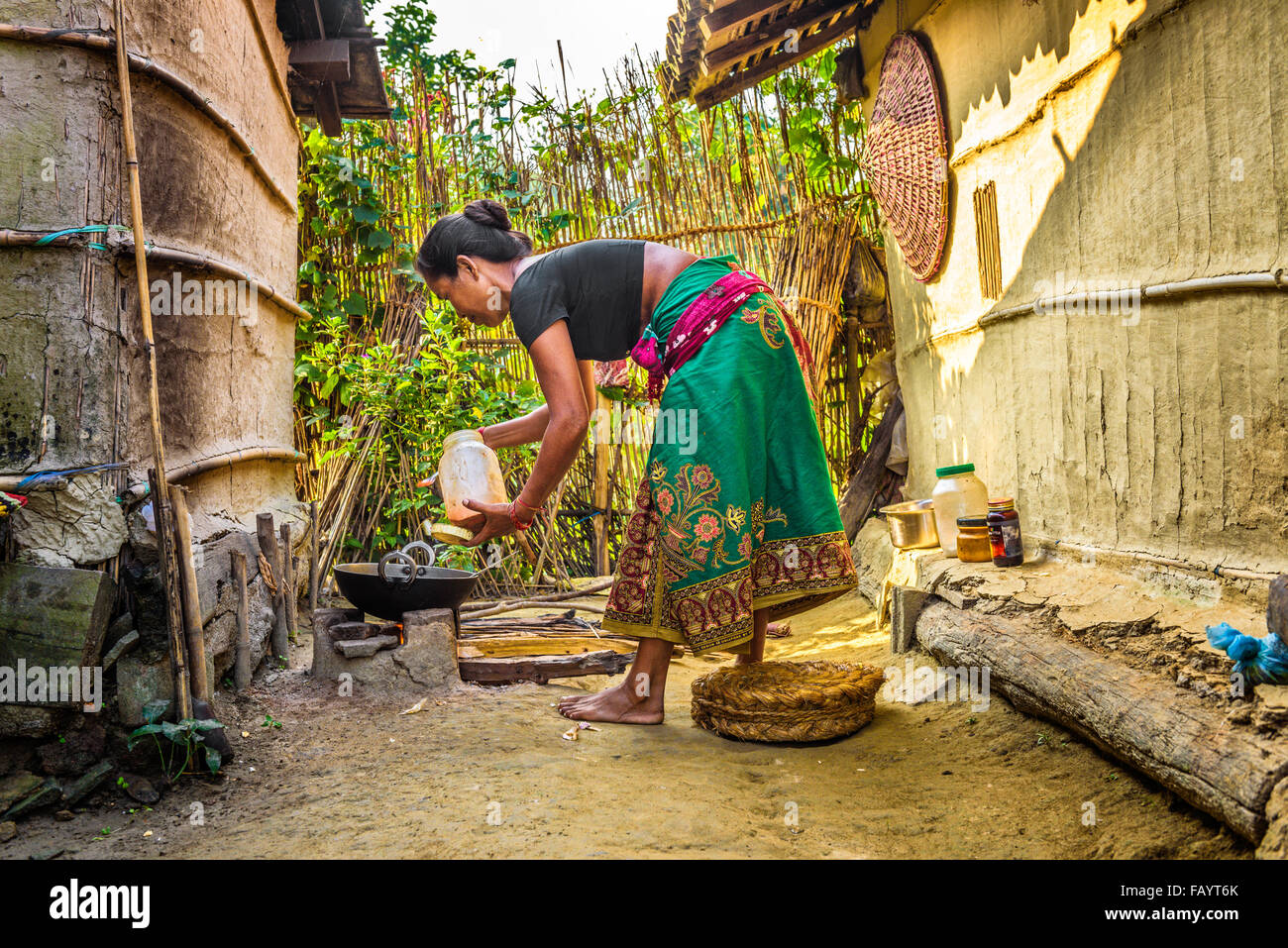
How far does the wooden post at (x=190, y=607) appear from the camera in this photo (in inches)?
85.5

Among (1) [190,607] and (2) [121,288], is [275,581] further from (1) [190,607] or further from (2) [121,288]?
(2) [121,288]

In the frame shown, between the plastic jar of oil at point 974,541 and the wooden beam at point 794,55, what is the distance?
8.87ft

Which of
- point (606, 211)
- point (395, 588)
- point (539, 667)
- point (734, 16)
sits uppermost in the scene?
point (734, 16)

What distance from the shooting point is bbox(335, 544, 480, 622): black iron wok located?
2928 mm

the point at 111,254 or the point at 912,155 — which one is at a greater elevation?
the point at 912,155

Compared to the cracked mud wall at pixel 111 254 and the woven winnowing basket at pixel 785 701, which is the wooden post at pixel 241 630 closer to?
the cracked mud wall at pixel 111 254

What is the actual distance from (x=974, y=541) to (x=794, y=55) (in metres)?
2.81

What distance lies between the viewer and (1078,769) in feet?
6.47

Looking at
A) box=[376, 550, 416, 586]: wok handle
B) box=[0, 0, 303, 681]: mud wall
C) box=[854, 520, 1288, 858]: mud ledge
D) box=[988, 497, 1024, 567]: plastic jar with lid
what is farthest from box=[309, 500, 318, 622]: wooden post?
box=[988, 497, 1024, 567]: plastic jar with lid

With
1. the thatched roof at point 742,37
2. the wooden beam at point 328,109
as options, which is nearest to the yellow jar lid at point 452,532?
the thatched roof at point 742,37

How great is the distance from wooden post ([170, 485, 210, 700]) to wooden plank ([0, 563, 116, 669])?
0.19 metres

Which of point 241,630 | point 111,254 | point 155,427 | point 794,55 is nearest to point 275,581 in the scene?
point 241,630

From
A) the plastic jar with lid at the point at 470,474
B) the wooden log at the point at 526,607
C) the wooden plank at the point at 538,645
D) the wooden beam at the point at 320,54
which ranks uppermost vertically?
the wooden beam at the point at 320,54

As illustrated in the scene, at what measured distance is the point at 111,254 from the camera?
2316 mm
